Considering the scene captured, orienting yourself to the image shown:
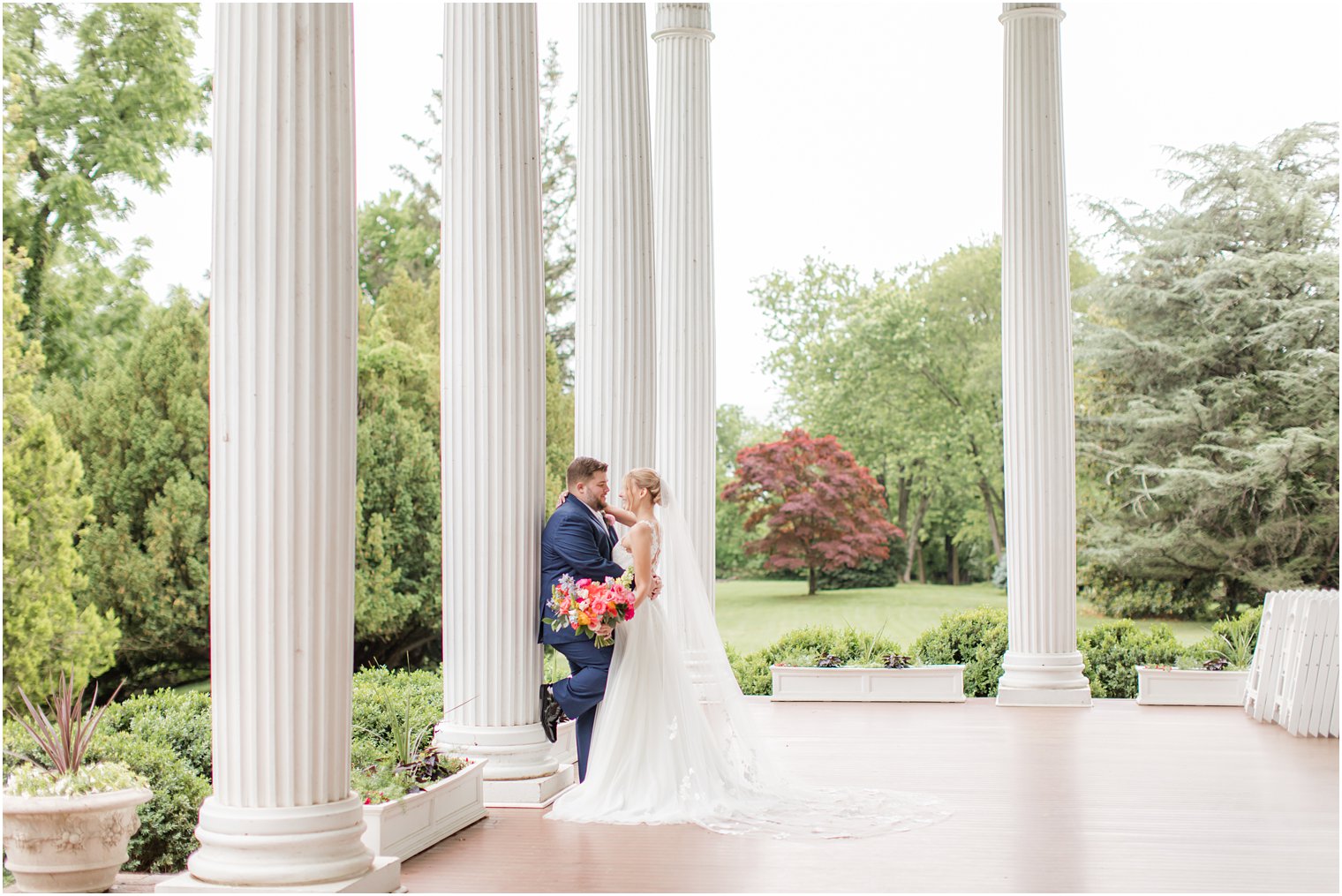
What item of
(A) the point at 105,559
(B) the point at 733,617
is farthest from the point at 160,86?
(B) the point at 733,617

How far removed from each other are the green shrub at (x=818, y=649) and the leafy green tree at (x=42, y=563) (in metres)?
23.2

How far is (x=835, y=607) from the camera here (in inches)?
2867

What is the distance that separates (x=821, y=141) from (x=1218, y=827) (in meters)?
72.8

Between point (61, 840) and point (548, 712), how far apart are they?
726cm

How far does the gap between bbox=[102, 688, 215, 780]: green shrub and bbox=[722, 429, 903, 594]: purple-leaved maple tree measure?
43.4 meters

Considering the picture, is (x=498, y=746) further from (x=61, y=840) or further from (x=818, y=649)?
(x=818, y=649)

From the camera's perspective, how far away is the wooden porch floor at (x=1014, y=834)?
15641mm

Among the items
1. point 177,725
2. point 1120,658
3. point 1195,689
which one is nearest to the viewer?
point 177,725

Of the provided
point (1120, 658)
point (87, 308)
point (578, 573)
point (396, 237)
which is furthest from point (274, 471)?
point (396, 237)

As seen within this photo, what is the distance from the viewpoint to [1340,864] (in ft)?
53.5

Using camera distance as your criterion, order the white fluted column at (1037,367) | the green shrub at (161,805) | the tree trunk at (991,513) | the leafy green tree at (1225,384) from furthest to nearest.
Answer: the tree trunk at (991,513) < the leafy green tree at (1225,384) < the white fluted column at (1037,367) < the green shrub at (161,805)

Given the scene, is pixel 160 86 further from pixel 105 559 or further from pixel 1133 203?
pixel 1133 203

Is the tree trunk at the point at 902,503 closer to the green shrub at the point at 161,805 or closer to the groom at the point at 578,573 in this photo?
the groom at the point at 578,573

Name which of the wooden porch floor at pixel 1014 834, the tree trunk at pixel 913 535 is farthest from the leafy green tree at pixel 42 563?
the tree trunk at pixel 913 535
